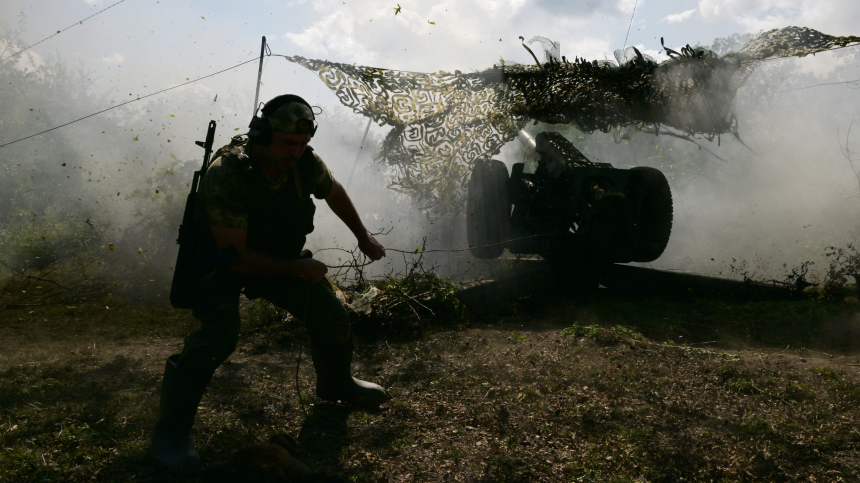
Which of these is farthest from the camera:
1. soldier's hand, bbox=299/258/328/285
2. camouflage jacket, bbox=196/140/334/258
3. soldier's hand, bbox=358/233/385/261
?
soldier's hand, bbox=358/233/385/261

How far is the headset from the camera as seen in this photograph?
2.65m

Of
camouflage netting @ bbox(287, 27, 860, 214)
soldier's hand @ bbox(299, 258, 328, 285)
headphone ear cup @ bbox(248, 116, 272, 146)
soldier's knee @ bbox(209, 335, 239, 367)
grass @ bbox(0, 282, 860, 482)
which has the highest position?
camouflage netting @ bbox(287, 27, 860, 214)

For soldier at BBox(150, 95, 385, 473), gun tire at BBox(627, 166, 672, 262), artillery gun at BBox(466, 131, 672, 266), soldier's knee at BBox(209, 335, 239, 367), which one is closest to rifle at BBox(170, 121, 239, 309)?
soldier at BBox(150, 95, 385, 473)

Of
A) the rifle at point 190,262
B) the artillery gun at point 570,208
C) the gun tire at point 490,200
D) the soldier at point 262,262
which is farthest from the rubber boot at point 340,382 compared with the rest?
the gun tire at point 490,200

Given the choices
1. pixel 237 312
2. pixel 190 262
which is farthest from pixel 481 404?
pixel 190 262

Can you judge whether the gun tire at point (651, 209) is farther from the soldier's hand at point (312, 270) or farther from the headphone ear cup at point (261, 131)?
the headphone ear cup at point (261, 131)

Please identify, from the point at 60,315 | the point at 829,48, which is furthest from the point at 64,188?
the point at 829,48

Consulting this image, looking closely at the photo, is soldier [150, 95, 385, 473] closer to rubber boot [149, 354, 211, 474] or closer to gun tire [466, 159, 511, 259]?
rubber boot [149, 354, 211, 474]

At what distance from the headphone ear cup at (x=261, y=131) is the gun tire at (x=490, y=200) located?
4753mm

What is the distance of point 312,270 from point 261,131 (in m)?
0.74

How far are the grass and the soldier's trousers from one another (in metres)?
0.50

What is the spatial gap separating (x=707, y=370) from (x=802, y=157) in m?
11.0

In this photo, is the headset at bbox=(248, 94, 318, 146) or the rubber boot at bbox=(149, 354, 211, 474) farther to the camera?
the headset at bbox=(248, 94, 318, 146)

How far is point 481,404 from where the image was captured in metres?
3.29
